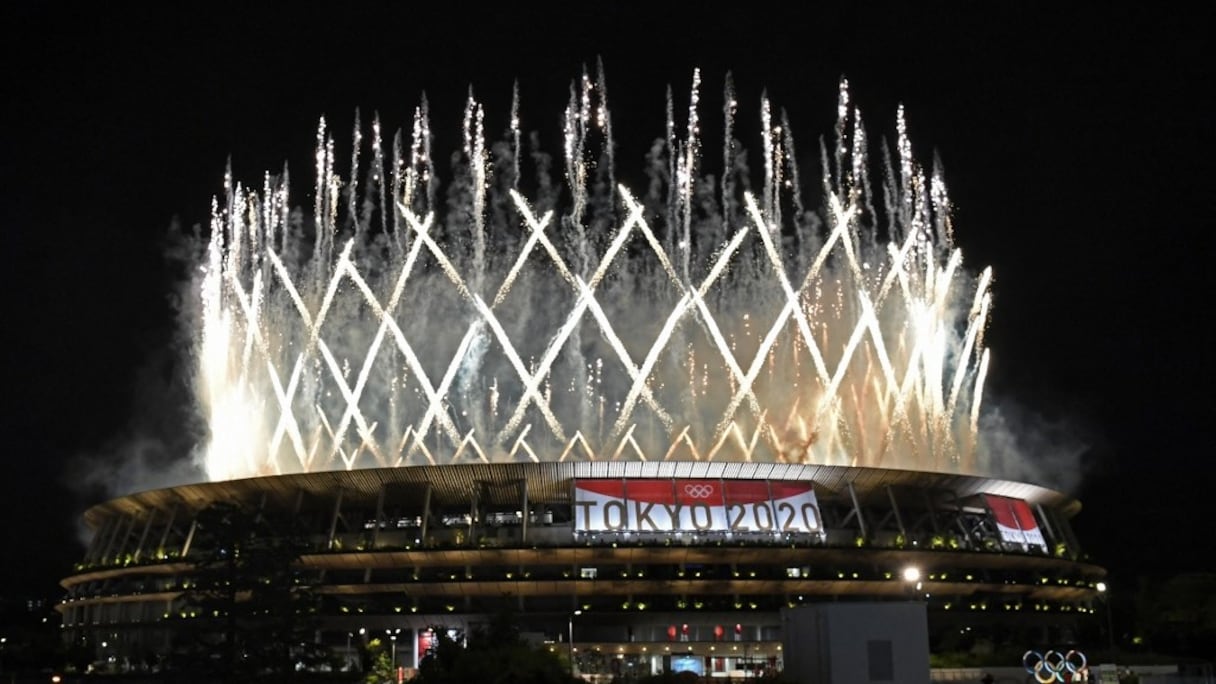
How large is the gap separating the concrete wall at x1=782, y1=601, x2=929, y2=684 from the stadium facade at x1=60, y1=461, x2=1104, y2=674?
1002 inches

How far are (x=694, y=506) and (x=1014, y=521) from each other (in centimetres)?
2619

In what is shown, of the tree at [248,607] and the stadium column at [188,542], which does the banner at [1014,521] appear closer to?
the tree at [248,607]

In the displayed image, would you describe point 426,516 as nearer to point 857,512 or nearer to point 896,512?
point 857,512

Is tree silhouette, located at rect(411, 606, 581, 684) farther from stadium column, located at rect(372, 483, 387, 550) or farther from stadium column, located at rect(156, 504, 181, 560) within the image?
stadium column, located at rect(156, 504, 181, 560)

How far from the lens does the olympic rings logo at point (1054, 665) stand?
51.4m

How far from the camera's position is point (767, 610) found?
78.1 meters

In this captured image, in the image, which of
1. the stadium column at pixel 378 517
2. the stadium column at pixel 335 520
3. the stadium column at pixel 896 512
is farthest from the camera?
the stadium column at pixel 896 512

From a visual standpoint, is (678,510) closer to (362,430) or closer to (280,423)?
(362,430)

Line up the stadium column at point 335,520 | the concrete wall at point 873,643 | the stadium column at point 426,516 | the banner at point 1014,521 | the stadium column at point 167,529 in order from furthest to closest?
1. the banner at point 1014,521
2. the stadium column at point 167,529
3. the stadium column at point 335,520
4. the stadium column at point 426,516
5. the concrete wall at point 873,643

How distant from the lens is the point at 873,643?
4525cm

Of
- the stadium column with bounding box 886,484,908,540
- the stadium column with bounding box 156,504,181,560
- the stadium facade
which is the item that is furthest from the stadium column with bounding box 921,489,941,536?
the stadium column with bounding box 156,504,181,560

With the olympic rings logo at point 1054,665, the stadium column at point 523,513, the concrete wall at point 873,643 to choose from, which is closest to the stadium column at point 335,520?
the stadium column at point 523,513

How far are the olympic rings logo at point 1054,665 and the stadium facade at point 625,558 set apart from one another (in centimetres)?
2046

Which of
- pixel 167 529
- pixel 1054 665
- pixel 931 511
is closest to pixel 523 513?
pixel 167 529
